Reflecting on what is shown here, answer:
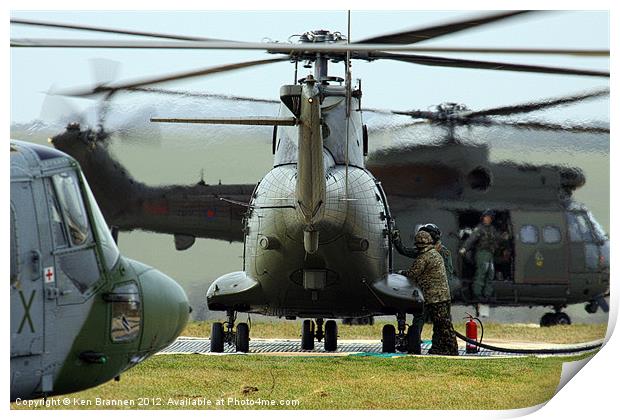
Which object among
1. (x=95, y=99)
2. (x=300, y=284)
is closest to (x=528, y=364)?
(x=300, y=284)

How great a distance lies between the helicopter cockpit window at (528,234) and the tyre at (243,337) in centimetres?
288

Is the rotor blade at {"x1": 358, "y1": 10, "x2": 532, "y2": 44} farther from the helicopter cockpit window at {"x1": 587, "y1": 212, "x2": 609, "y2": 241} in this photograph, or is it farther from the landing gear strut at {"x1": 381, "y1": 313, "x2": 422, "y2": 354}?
the landing gear strut at {"x1": 381, "y1": 313, "x2": 422, "y2": 354}

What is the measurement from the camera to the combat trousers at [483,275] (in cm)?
1058

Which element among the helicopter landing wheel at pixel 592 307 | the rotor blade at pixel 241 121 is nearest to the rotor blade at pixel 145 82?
the rotor blade at pixel 241 121

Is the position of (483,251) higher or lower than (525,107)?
lower

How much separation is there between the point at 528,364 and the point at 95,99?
14.4 ft

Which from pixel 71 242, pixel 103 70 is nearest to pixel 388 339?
pixel 103 70

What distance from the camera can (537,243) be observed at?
36.4ft

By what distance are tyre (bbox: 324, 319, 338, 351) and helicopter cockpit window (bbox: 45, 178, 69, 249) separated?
4.29 meters

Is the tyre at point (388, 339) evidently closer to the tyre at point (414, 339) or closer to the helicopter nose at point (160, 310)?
the tyre at point (414, 339)

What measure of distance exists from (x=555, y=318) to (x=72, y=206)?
16.3 ft

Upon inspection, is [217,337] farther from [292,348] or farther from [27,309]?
[27,309]

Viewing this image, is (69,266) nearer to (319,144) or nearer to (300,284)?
(319,144)

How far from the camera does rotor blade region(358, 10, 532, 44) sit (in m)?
8.25
